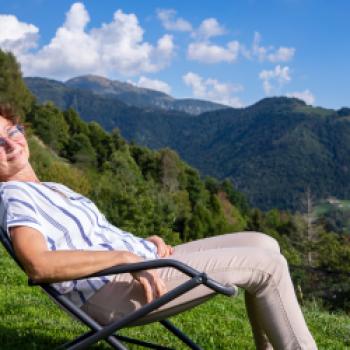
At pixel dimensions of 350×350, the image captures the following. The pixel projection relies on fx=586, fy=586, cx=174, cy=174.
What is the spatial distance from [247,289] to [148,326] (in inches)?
85.9

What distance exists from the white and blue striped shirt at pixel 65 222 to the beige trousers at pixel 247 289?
4.1 inches

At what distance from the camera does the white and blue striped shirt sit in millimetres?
2848

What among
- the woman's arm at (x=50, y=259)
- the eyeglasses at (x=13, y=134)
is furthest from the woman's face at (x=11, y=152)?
the woman's arm at (x=50, y=259)

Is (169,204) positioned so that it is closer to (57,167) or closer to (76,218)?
(57,167)

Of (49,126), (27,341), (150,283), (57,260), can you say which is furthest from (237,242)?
(49,126)

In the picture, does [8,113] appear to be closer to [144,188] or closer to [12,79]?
[144,188]

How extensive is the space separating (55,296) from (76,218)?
0.55 meters

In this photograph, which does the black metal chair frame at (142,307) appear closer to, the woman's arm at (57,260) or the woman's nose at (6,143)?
the woman's arm at (57,260)

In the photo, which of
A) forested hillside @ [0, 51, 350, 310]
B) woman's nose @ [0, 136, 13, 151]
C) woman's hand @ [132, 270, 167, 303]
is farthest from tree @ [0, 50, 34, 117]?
woman's hand @ [132, 270, 167, 303]

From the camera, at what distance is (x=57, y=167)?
57.9 m

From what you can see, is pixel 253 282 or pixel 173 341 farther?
pixel 173 341

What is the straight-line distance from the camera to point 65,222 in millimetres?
3104

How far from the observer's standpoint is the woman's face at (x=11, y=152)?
305 cm

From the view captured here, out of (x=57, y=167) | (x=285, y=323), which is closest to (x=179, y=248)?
(x=285, y=323)
